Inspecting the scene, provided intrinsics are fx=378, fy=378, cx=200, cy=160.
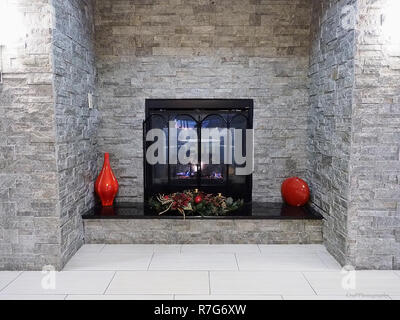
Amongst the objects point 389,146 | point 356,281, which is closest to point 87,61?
point 389,146

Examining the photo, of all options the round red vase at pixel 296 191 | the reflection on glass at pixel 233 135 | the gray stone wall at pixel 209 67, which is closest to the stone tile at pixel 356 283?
the round red vase at pixel 296 191

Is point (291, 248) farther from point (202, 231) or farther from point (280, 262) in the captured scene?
point (202, 231)

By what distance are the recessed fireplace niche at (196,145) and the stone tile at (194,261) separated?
0.85 metres

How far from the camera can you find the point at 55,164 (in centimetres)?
261

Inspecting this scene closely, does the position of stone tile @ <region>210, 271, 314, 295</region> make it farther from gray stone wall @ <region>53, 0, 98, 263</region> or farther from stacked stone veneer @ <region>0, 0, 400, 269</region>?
gray stone wall @ <region>53, 0, 98, 263</region>

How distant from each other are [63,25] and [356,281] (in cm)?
270

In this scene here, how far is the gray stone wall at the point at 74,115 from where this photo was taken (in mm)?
2691

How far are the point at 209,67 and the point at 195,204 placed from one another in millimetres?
1305

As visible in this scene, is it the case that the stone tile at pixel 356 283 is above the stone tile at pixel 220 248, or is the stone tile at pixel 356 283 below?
below

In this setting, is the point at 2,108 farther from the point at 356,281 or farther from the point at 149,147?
the point at 356,281

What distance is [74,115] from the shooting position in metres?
2.98

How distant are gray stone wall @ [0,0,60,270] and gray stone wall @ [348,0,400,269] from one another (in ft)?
6.83

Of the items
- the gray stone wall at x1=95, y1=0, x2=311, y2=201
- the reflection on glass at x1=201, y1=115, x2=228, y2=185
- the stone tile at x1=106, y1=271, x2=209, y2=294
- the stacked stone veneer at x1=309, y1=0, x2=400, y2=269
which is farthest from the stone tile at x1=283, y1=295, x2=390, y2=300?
the reflection on glass at x1=201, y1=115, x2=228, y2=185

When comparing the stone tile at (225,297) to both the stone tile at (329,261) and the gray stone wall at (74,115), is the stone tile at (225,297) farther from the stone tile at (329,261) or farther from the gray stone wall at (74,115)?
the gray stone wall at (74,115)
